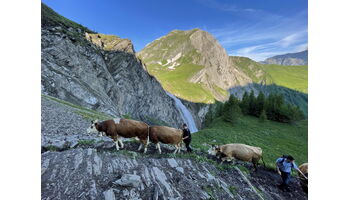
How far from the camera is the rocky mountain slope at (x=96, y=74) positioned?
34.1 metres

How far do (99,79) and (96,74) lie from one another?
5.37ft

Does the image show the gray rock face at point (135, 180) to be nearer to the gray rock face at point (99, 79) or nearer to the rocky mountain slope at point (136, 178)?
the rocky mountain slope at point (136, 178)

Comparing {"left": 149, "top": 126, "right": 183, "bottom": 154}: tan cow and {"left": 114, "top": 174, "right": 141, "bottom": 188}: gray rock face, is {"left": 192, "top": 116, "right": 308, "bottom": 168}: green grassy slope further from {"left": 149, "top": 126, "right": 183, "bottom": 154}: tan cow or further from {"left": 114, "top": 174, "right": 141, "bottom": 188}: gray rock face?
{"left": 114, "top": 174, "right": 141, "bottom": 188}: gray rock face

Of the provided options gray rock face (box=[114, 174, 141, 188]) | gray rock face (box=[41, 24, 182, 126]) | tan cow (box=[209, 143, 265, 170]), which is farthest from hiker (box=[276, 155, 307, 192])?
gray rock face (box=[41, 24, 182, 126])

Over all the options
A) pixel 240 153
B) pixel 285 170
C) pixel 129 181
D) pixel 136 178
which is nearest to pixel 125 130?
pixel 136 178

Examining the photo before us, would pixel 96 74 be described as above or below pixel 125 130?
above

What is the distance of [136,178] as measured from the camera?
5039 millimetres

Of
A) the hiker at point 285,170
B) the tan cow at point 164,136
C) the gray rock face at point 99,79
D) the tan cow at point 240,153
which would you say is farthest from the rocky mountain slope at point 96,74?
the hiker at point 285,170

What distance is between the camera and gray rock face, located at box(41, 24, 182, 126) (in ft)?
110

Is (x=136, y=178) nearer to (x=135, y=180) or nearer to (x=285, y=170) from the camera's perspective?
(x=135, y=180)

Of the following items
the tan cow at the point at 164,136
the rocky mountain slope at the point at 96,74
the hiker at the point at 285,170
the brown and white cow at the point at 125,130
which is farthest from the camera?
the rocky mountain slope at the point at 96,74
